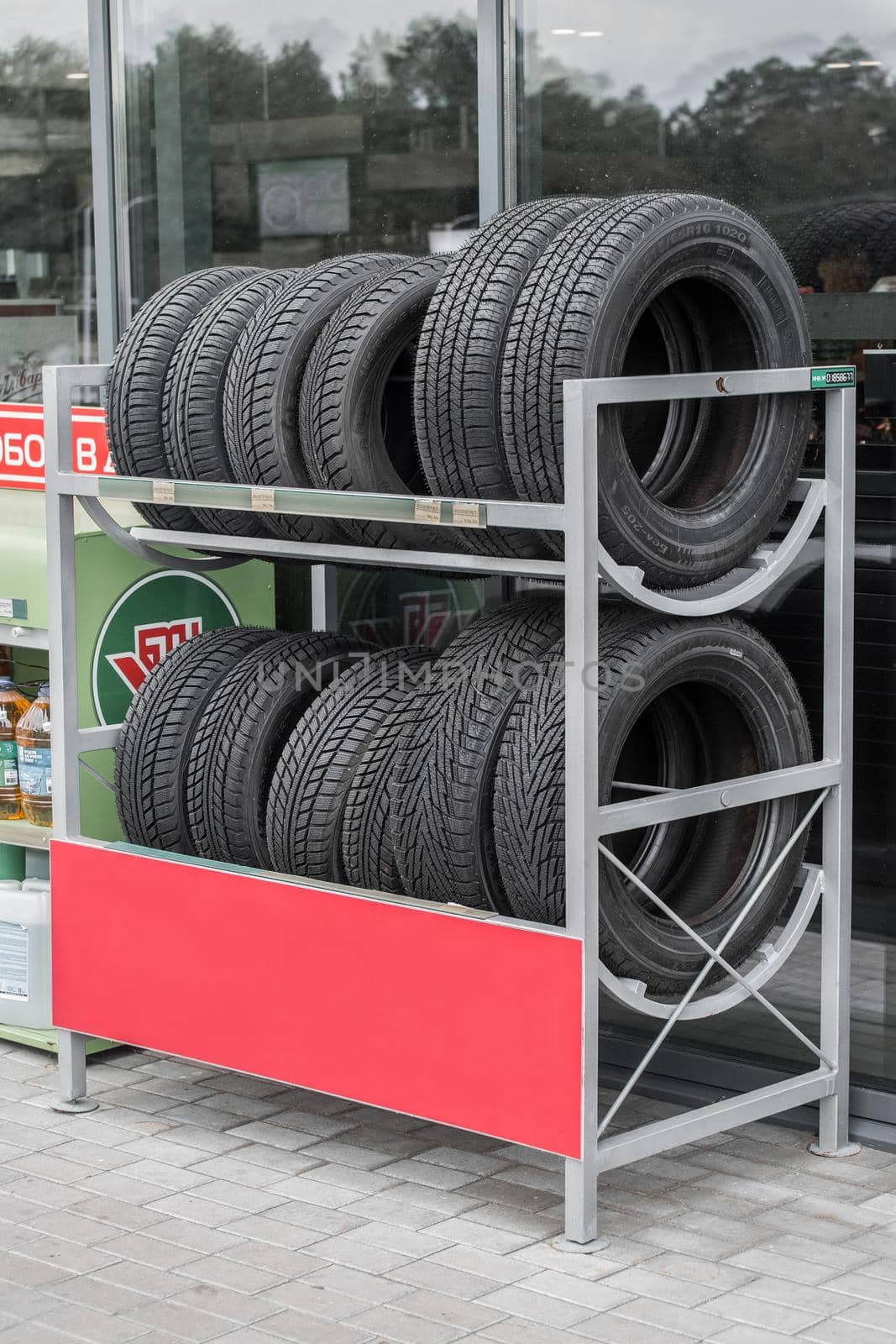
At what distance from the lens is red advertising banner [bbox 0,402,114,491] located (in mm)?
5340

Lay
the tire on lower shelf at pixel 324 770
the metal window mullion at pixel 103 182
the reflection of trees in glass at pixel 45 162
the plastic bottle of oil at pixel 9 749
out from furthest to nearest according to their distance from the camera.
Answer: the reflection of trees in glass at pixel 45 162, the metal window mullion at pixel 103 182, the plastic bottle of oil at pixel 9 749, the tire on lower shelf at pixel 324 770

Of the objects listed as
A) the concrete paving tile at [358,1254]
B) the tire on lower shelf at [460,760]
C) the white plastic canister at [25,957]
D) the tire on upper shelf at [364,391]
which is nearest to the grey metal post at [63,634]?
the white plastic canister at [25,957]

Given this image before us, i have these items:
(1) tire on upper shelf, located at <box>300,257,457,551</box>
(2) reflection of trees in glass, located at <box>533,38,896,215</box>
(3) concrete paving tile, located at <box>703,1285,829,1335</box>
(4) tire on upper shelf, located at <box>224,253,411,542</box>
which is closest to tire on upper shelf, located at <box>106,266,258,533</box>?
(4) tire on upper shelf, located at <box>224,253,411,542</box>

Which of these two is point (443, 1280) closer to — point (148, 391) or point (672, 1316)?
point (672, 1316)

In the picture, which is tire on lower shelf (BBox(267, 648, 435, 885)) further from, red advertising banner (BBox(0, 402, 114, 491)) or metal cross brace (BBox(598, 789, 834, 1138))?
red advertising banner (BBox(0, 402, 114, 491))

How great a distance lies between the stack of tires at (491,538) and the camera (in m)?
3.92

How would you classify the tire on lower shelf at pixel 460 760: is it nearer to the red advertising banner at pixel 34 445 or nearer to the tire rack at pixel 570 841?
the tire rack at pixel 570 841

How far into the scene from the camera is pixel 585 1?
4.87 m

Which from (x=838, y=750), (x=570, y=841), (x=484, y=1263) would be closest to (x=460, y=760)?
(x=570, y=841)

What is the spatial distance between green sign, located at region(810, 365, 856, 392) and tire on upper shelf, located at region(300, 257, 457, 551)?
84 centimetres

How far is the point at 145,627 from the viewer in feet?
17.2

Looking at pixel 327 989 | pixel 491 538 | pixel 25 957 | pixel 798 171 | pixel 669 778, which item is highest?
pixel 798 171

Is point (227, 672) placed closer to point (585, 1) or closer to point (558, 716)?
point (558, 716)

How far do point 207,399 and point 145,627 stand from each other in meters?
0.90
